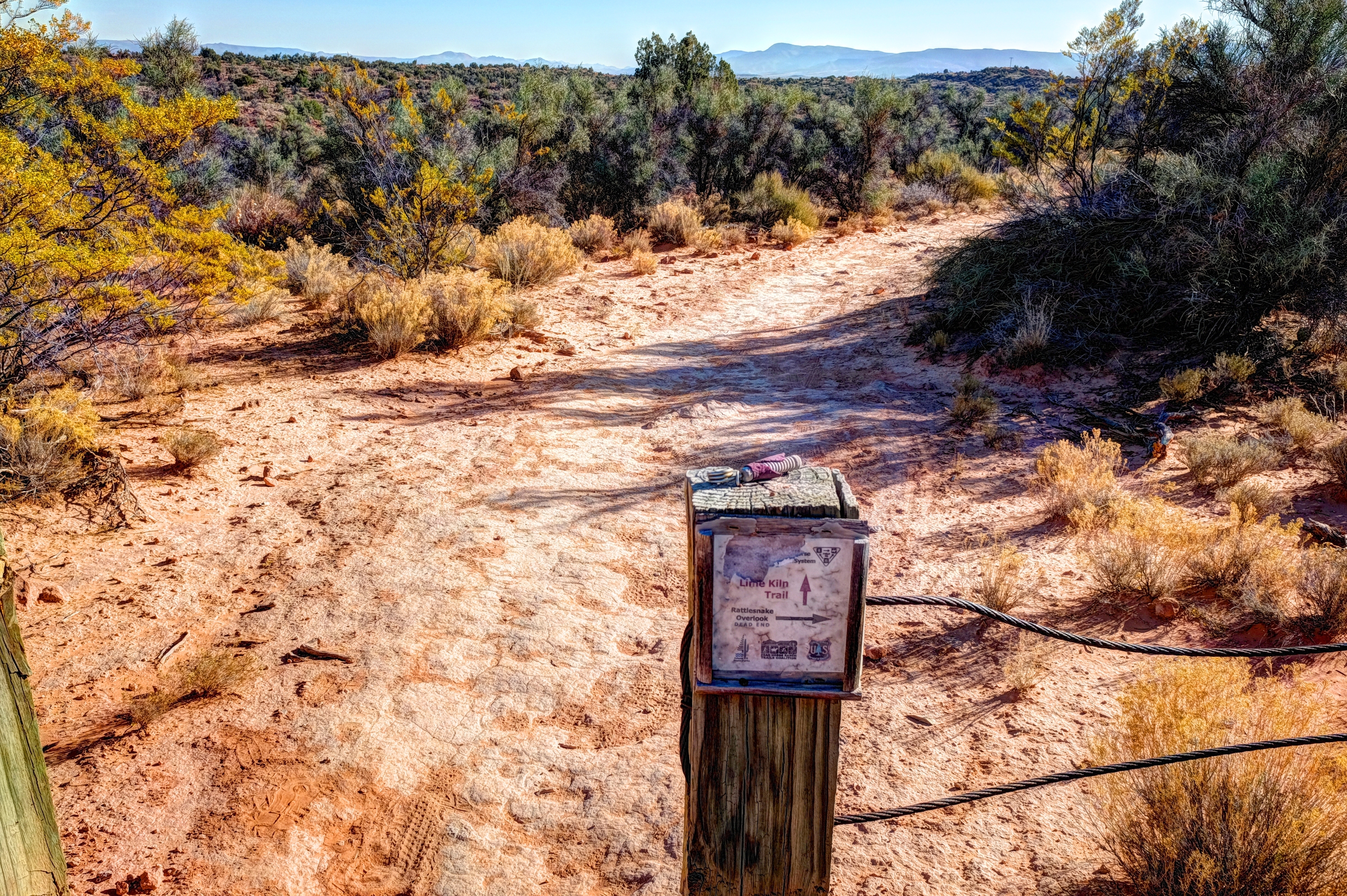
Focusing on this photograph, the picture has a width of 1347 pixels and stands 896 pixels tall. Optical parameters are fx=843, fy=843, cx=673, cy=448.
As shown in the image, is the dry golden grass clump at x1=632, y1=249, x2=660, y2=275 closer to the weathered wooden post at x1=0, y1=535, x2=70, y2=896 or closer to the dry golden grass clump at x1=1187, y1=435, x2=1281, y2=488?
the dry golden grass clump at x1=1187, y1=435, x2=1281, y2=488

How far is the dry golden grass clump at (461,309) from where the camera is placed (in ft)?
28.7

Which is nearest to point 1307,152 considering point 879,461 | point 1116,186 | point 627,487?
point 1116,186

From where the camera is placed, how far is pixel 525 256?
1134 cm

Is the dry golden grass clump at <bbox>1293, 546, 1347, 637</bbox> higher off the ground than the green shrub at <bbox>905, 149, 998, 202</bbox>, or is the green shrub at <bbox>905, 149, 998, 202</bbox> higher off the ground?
the green shrub at <bbox>905, 149, 998, 202</bbox>

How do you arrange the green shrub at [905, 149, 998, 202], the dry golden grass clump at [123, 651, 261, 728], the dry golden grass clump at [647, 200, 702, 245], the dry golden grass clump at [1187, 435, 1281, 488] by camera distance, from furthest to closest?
the green shrub at [905, 149, 998, 202] → the dry golden grass clump at [647, 200, 702, 245] → the dry golden grass clump at [1187, 435, 1281, 488] → the dry golden grass clump at [123, 651, 261, 728]

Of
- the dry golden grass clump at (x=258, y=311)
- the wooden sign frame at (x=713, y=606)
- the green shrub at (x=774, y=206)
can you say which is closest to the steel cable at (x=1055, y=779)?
the wooden sign frame at (x=713, y=606)

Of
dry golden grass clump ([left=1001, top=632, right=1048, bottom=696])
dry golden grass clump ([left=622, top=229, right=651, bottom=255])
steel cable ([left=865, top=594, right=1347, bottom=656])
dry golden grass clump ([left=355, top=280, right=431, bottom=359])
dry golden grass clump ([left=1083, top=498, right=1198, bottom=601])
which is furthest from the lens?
dry golden grass clump ([left=622, top=229, right=651, bottom=255])

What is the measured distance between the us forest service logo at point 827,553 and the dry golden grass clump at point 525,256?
31.8ft

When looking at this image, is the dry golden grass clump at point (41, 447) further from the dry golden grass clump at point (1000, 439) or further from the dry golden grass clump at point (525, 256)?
the dry golden grass clump at point (1000, 439)

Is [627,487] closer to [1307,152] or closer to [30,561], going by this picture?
[30,561]

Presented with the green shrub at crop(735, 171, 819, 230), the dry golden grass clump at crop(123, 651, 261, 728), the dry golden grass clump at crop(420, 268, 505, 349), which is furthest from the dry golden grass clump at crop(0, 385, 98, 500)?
the green shrub at crop(735, 171, 819, 230)

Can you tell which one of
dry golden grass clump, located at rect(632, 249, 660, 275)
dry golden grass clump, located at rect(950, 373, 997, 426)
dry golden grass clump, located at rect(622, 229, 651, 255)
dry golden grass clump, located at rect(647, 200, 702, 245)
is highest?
dry golden grass clump, located at rect(647, 200, 702, 245)

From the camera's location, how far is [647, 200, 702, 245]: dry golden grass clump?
1467 centimetres

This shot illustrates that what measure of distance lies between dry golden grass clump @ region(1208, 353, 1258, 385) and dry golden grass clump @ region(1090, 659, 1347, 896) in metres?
4.65
